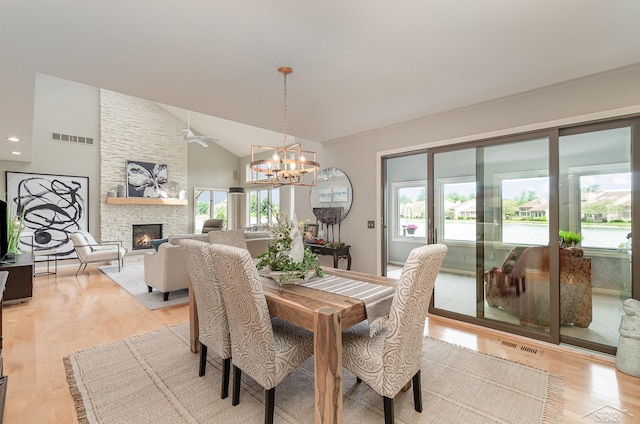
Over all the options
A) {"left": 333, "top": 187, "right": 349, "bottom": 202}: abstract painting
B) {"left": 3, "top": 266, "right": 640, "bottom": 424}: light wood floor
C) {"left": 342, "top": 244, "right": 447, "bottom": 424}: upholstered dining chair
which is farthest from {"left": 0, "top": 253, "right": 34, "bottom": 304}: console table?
{"left": 342, "top": 244, "right": 447, "bottom": 424}: upholstered dining chair

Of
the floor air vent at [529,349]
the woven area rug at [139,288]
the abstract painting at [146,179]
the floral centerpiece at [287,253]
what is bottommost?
the floor air vent at [529,349]

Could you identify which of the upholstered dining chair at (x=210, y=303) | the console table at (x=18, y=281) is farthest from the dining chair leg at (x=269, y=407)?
the console table at (x=18, y=281)

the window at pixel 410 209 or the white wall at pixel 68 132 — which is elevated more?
the white wall at pixel 68 132

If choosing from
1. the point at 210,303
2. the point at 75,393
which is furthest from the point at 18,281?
the point at 210,303

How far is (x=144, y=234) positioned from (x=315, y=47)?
7.79 meters

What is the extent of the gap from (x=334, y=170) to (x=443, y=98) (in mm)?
2154

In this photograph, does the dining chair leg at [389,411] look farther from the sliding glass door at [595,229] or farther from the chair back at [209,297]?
the sliding glass door at [595,229]

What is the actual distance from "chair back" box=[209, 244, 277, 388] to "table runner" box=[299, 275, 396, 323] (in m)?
0.56

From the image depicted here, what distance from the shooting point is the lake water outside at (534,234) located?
8.61ft

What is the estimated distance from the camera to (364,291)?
6.60 feet

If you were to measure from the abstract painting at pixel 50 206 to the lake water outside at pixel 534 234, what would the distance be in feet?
26.0

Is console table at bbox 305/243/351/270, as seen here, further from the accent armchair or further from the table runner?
the accent armchair

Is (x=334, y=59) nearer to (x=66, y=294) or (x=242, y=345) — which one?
(x=242, y=345)

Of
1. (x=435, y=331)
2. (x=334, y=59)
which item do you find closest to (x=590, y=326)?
(x=435, y=331)
